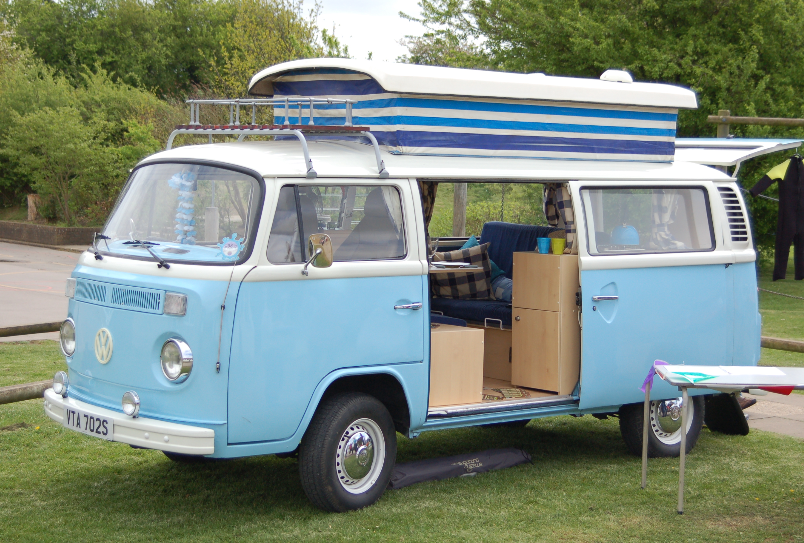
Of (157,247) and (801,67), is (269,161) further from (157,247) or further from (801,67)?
(801,67)

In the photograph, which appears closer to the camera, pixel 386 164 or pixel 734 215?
pixel 386 164

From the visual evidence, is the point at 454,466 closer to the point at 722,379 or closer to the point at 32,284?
the point at 722,379

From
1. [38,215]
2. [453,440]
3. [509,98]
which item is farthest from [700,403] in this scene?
[38,215]

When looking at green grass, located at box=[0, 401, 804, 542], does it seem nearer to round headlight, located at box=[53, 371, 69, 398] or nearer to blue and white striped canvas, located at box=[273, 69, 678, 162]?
round headlight, located at box=[53, 371, 69, 398]

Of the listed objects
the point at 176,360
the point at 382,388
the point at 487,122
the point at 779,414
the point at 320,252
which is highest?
the point at 487,122

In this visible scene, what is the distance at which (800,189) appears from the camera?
10.3 metres

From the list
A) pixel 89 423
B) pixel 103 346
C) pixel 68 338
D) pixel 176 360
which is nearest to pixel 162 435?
pixel 176 360

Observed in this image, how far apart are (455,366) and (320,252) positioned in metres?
1.53

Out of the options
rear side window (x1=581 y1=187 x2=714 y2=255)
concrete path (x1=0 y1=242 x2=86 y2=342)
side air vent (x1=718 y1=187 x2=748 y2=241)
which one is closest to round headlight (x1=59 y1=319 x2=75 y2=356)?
rear side window (x1=581 y1=187 x2=714 y2=255)

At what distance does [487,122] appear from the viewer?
21.3 feet

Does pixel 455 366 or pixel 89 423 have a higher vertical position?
pixel 455 366

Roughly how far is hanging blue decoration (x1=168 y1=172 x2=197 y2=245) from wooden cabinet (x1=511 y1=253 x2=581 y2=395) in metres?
2.65

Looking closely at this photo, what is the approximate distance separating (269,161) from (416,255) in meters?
1.12

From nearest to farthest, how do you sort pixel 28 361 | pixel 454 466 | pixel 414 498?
pixel 414 498, pixel 454 466, pixel 28 361
